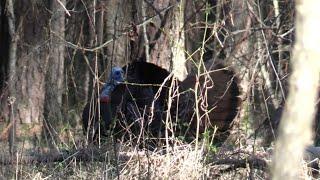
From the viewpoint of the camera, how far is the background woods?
6.88m

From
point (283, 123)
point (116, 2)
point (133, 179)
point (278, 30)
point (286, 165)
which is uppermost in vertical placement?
point (116, 2)

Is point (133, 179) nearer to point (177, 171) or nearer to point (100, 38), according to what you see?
point (177, 171)

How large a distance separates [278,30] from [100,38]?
3.97 m

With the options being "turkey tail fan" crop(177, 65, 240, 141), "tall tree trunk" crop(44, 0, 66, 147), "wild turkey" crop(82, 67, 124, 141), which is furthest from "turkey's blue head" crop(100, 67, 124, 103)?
"tall tree trunk" crop(44, 0, 66, 147)

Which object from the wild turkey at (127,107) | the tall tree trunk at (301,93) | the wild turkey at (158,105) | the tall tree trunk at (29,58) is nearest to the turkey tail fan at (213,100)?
the wild turkey at (158,105)

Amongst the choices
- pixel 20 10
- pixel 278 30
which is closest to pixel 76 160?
pixel 278 30

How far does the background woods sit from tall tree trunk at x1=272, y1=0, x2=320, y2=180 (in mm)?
44

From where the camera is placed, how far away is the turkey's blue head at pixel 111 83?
A: 8430 millimetres

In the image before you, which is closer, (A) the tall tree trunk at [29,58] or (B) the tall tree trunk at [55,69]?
(B) the tall tree trunk at [55,69]

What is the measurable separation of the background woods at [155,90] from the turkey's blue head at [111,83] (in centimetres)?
4

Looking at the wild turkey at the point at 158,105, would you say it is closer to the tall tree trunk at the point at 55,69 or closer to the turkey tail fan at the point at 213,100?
the turkey tail fan at the point at 213,100

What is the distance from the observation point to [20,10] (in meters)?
14.6

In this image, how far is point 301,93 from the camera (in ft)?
5.63

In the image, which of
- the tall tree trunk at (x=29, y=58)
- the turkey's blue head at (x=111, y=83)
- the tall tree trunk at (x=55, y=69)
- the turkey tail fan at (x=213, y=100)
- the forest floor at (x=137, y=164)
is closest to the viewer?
the forest floor at (x=137, y=164)
